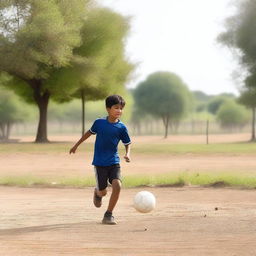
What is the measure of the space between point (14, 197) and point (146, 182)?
406 centimetres

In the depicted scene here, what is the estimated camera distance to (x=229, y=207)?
1220 centimetres

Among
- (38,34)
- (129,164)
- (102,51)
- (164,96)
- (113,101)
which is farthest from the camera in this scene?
(164,96)

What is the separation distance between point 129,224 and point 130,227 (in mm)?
360

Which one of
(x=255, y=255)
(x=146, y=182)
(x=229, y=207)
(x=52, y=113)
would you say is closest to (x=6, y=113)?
(x=52, y=113)

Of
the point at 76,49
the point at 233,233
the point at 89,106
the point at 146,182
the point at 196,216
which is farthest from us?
the point at 89,106

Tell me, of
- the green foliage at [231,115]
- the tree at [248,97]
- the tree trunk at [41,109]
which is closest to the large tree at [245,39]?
the tree at [248,97]

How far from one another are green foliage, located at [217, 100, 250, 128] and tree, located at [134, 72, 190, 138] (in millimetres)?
24004

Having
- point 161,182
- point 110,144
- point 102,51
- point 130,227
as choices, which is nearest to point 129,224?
point 130,227

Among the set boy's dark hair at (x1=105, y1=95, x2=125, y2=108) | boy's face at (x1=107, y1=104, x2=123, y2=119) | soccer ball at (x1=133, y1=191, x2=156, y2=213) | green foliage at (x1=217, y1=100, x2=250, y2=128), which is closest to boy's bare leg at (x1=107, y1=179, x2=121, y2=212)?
soccer ball at (x1=133, y1=191, x2=156, y2=213)

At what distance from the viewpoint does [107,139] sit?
9727mm

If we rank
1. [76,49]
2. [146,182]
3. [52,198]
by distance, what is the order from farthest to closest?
[76,49], [146,182], [52,198]

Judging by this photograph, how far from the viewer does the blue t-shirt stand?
32.0 feet

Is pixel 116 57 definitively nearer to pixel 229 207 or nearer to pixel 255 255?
pixel 229 207

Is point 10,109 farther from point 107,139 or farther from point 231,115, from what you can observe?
point 107,139
